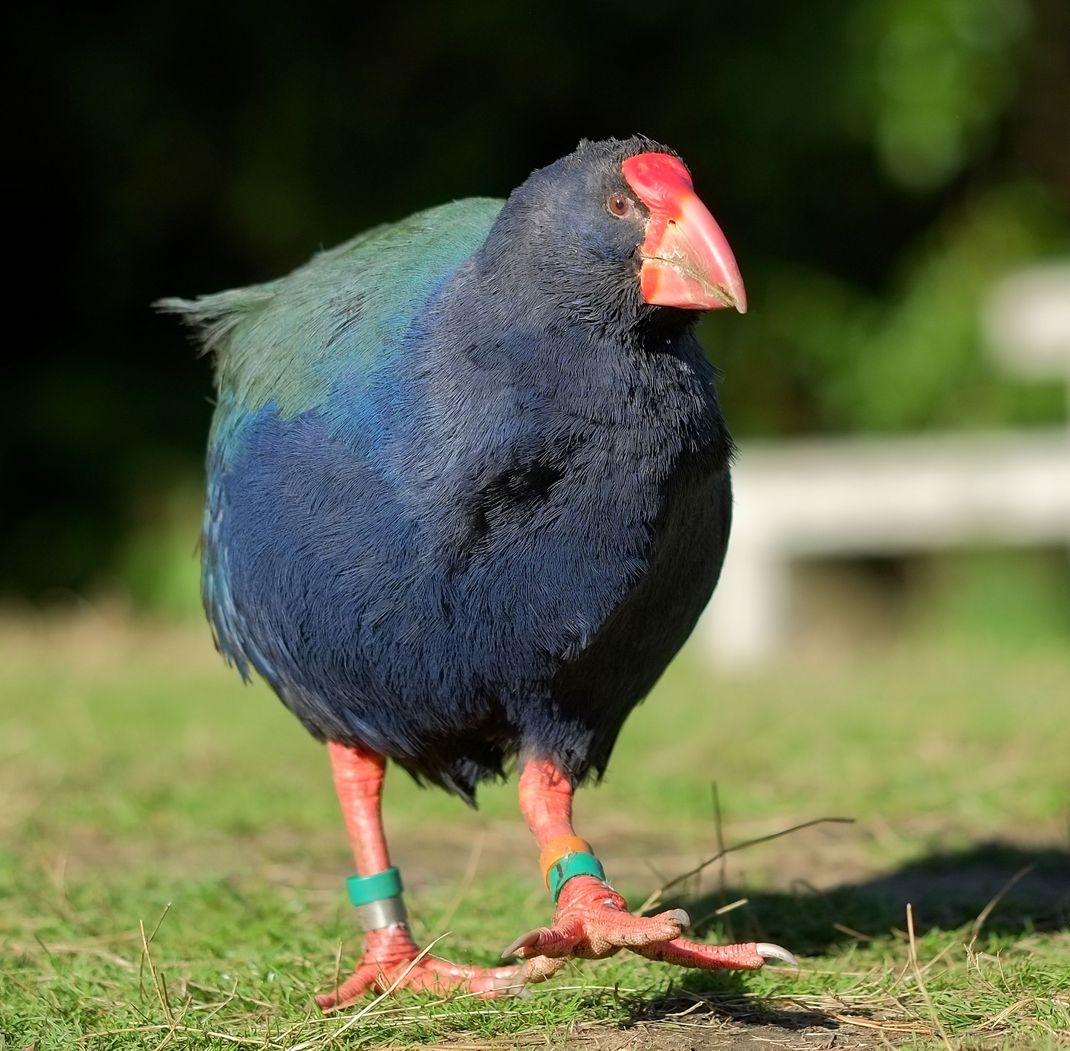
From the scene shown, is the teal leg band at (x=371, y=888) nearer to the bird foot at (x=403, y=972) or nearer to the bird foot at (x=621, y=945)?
the bird foot at (x=403, y=972)

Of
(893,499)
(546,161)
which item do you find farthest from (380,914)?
(546,161)

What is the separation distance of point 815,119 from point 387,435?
6.36 m

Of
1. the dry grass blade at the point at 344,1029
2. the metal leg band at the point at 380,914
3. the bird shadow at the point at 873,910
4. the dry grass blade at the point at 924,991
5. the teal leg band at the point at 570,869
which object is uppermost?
the teal leg band at the point at 570,869

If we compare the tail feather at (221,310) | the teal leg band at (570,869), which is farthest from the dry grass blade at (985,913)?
the tail feather at (221,310)

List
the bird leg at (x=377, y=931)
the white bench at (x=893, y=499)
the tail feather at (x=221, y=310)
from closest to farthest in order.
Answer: the bird leg at (x=377, y=931) < the tail feather at (x=221, y=310) < the white bench at (x=893, y=499)

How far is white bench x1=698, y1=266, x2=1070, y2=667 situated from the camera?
7.85m

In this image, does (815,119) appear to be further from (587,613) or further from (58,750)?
(587,613)

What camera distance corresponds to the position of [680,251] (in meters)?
2.48

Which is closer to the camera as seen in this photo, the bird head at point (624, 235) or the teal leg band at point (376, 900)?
the bird head at point (624, 235)

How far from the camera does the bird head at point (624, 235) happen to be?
247cm

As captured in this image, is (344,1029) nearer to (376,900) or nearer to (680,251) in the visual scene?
(376,900)

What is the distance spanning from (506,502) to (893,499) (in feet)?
19.0

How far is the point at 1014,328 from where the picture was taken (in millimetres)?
8344

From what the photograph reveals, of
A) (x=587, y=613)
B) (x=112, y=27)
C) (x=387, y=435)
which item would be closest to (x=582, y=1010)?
(x=587, y=613)
